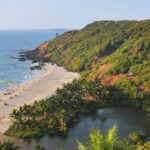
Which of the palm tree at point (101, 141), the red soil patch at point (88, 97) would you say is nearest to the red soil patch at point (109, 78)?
the red soil patch at point (88, 97)

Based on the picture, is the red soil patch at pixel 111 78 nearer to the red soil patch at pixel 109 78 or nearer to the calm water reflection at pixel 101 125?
the red soil patch at pixel 109 78

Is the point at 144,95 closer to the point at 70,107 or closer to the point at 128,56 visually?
the point at 70,107

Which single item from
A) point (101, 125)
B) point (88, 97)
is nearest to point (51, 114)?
point (101, 125)

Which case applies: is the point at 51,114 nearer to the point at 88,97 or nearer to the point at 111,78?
the point at 88,97

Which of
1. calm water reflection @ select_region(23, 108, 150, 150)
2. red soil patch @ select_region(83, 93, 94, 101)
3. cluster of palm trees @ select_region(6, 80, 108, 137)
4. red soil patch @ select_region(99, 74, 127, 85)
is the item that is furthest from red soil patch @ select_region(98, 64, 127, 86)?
cluster of palm trees @ select_region(6, 80, 108, 137)

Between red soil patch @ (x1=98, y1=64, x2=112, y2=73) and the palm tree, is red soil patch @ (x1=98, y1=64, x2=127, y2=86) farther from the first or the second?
the palm tree

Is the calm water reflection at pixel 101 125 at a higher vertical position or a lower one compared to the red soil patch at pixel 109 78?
lower
